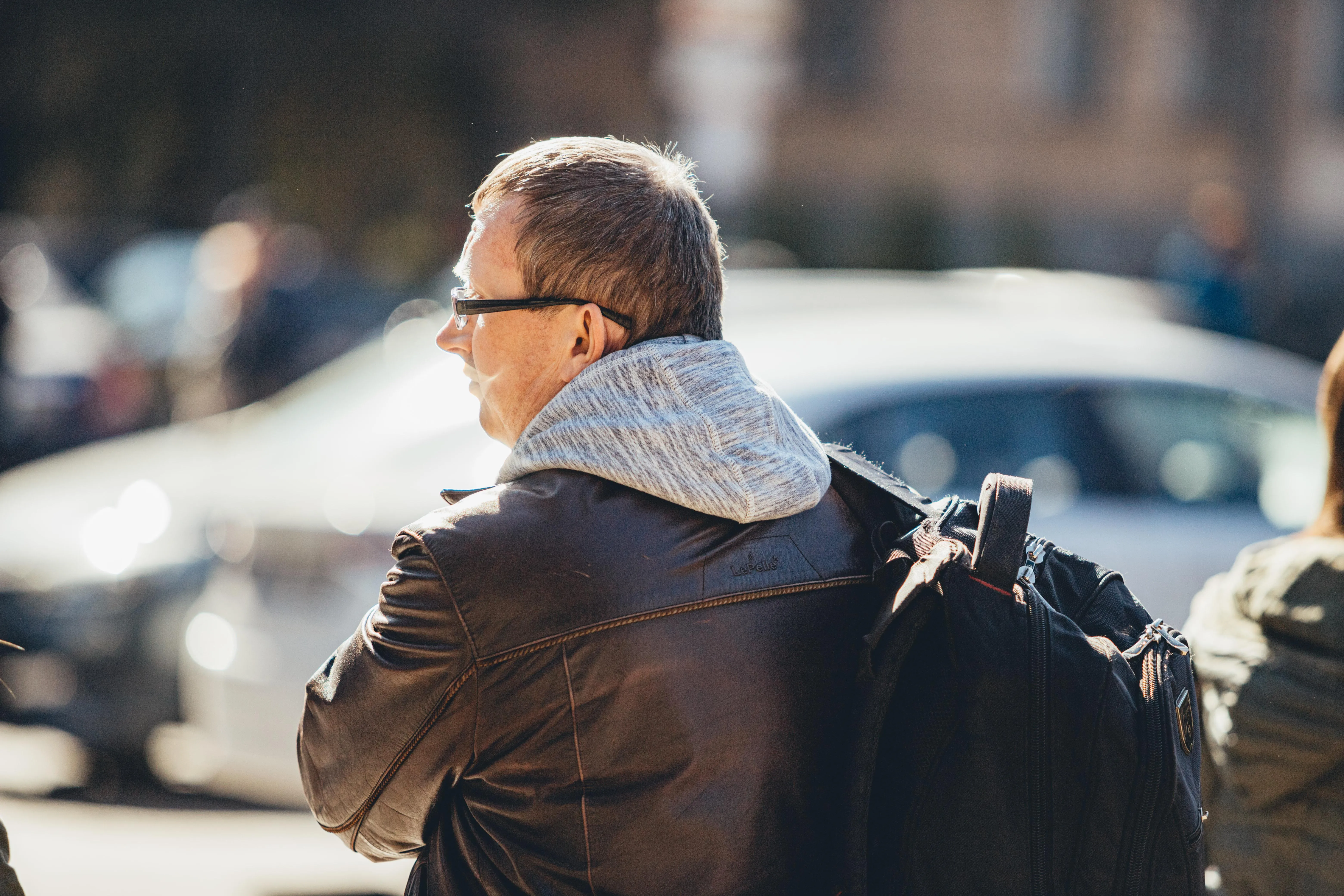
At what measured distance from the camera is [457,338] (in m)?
1.85

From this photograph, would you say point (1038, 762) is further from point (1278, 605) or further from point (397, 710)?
point (1278, 605)

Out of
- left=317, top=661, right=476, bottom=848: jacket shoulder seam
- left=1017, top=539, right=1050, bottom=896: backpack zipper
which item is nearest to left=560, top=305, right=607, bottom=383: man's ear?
left=317, top=661, right=476, bottom=848: jacket shoulder seam

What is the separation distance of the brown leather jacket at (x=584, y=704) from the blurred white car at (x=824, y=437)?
2490 mm

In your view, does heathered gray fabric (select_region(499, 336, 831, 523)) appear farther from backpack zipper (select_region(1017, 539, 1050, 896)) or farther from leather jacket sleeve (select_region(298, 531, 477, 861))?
backpack zipper (select_region(1017, 539, 1050, 896))

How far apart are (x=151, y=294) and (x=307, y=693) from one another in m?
11.3

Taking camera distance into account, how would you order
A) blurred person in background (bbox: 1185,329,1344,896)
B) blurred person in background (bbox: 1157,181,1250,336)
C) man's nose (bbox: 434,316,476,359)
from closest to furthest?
man's nose (bbox: 434,316,476,359) → blurred person in background (bbox: 1185,329,1344,896) → blurred person in background (bbox: 1157,181,1250,336)

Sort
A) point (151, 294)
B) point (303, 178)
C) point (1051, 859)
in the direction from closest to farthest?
point (1051, 859)
point (151, 294)
point (303, 178)

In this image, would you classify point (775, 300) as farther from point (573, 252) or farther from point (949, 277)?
point (573, 252)

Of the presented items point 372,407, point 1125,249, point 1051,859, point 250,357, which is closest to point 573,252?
point 1051,859

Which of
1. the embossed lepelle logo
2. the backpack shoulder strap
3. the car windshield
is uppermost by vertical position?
the backpack shoulder strap

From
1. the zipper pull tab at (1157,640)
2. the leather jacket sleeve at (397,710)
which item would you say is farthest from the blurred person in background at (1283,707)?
the leather jacket sleeve at (397,710)

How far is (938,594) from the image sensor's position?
5.18 feet

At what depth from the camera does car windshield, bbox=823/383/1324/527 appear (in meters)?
4.23

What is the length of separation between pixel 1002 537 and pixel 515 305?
666mm
